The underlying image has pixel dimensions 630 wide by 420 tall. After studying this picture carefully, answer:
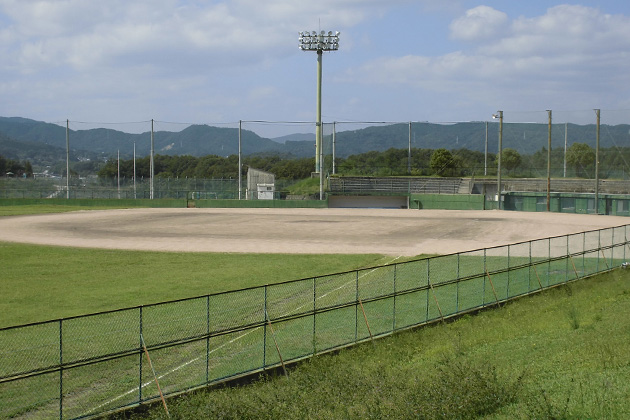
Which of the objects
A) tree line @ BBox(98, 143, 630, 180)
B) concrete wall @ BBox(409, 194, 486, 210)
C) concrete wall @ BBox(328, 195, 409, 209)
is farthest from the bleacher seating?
concrete wall @ BBox(409, 194, 486, 210)

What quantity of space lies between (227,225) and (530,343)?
39.2 m

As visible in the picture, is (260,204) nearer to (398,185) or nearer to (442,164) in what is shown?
(398,185)

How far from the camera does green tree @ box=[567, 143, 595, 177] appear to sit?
111506 millimetres

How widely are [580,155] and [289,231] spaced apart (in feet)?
267

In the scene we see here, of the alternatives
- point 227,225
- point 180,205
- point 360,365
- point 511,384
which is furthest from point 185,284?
point 180,205

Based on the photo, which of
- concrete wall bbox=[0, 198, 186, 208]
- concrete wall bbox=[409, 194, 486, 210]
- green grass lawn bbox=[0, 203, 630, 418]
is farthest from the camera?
concrete wall bbox=[0, 198, 186, 208]

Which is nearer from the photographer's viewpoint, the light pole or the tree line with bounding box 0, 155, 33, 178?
the light pole

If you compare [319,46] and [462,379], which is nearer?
[462,379]

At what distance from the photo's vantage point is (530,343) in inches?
676

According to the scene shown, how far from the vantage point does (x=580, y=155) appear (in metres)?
116

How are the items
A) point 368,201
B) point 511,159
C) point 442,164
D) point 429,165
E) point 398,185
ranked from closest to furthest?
point 368,201 < point 398,185 < point 429,165 < point 442,164 < point 511,159

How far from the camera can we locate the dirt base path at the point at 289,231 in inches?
1570

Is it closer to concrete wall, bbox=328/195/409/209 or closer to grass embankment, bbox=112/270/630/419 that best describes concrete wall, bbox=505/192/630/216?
concrete wall, bbox=328/195/409/209

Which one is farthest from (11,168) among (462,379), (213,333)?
(462,379)
